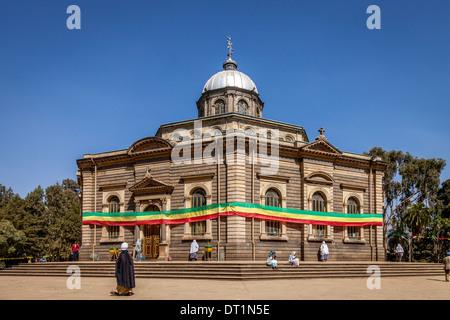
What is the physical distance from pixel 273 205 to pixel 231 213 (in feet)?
11.0

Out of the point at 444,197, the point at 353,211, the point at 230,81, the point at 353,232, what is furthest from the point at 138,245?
the point at 444,197

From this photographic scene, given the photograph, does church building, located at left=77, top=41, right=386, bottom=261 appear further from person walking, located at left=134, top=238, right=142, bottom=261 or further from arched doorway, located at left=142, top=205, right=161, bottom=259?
person walking, located at left=134, top=238, right=142, bottom=261

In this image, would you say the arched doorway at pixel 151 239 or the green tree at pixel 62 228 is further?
the green tree at pixel 62 228

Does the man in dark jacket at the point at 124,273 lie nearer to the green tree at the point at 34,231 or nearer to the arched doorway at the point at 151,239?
the arched doorway at the point at 151,239

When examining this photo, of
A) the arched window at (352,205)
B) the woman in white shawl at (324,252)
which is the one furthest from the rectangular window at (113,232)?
the arched window at (352,205)

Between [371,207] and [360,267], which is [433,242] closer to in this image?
[371,207]

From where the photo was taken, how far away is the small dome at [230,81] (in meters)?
36.3

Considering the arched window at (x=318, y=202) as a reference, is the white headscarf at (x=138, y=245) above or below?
below

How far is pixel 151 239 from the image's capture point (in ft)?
88.0

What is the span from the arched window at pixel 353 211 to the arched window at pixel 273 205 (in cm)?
573

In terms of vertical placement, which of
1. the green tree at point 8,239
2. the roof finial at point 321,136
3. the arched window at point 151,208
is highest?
the roof finial at point 321,136

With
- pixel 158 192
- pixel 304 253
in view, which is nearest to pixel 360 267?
pixel 304 253
